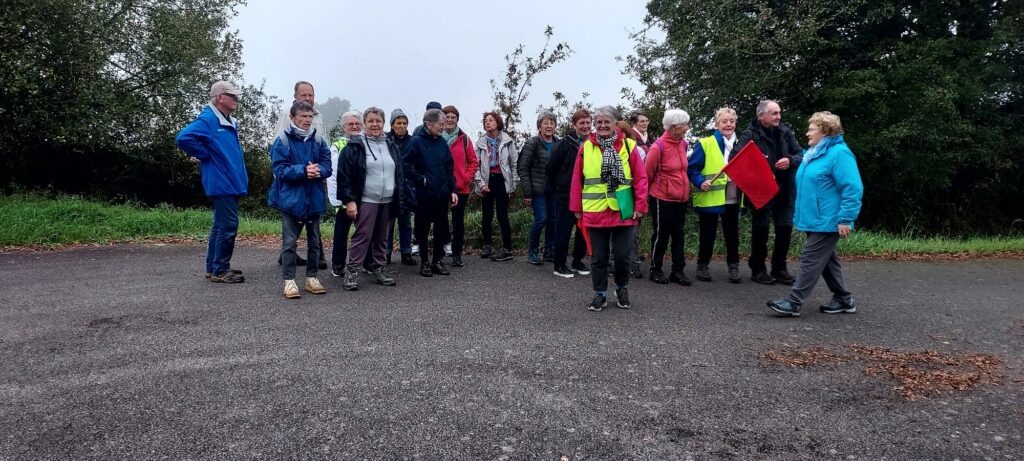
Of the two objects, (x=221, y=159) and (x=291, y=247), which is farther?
(x=221, y=159)

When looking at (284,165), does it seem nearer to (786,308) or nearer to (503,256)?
(503,256)

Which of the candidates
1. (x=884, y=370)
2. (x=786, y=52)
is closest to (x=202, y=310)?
(x=884, y=370)

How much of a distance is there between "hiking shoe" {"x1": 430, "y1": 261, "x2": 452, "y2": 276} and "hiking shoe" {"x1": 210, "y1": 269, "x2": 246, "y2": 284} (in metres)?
2.16

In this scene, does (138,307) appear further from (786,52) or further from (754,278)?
(786,52)

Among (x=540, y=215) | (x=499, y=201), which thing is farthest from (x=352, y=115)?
(x=540, y=215)

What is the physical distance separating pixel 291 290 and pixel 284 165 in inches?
48.9

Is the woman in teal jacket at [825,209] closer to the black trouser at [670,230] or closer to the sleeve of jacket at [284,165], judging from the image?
the black trouser at [670,230]

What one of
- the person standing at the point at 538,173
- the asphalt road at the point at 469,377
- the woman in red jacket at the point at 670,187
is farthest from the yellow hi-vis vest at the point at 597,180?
the person standing at the point at 538,173

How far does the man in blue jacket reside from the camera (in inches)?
238

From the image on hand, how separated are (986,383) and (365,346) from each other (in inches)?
158

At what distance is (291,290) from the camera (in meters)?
5.79

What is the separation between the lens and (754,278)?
7.11 meters

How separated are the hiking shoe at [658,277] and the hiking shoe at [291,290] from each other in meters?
3.90

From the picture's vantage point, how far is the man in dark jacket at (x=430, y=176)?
6.93m
